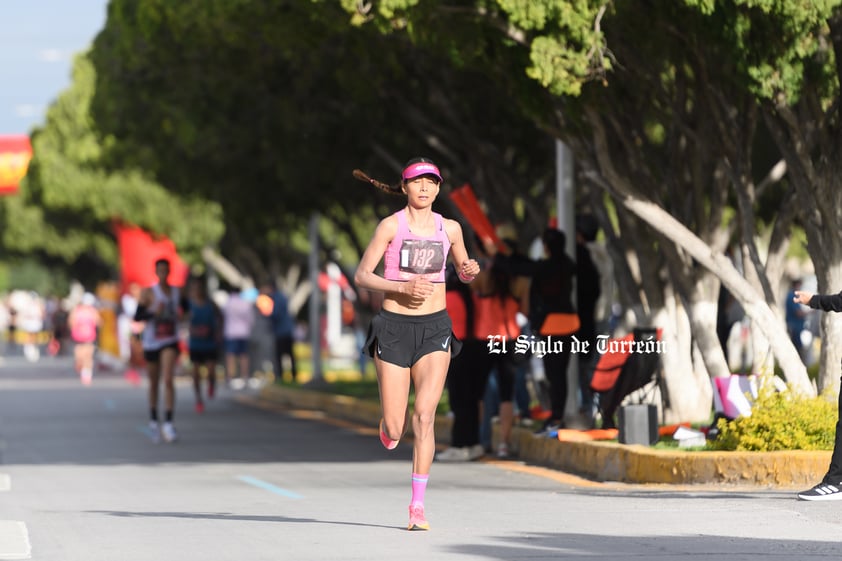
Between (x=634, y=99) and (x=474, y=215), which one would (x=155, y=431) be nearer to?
(x=474, y=215)

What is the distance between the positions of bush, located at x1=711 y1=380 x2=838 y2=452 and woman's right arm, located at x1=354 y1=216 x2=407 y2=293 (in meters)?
3.88

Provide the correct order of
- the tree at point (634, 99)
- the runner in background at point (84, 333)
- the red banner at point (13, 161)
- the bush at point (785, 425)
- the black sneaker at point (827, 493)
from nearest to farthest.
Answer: the black sneaker at point (827, 493) → the bush at point (785, 425) → the tree at point (634, 99) → the runner in background at point (84, 333) → the red banner at point (13, 161)

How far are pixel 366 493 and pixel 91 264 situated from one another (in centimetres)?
7294

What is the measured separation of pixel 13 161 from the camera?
67.7 metres

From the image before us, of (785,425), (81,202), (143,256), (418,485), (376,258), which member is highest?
(81,202)

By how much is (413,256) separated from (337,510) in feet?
7.05

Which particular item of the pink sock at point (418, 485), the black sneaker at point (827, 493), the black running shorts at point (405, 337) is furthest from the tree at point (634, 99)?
the pink sock at point (418, 485)

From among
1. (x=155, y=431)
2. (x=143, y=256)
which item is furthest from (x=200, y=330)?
(x=143, y=256)

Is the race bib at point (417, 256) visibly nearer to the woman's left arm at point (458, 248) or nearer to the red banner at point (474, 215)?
the woman's left arm at point (458, 248)

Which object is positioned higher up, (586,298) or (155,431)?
(586,298)

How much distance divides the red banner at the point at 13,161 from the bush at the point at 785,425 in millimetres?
56198

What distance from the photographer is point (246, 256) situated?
54.9 m

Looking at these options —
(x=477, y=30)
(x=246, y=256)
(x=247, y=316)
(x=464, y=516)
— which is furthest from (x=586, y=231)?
(x=246, y=256)

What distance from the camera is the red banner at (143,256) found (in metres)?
53.1
